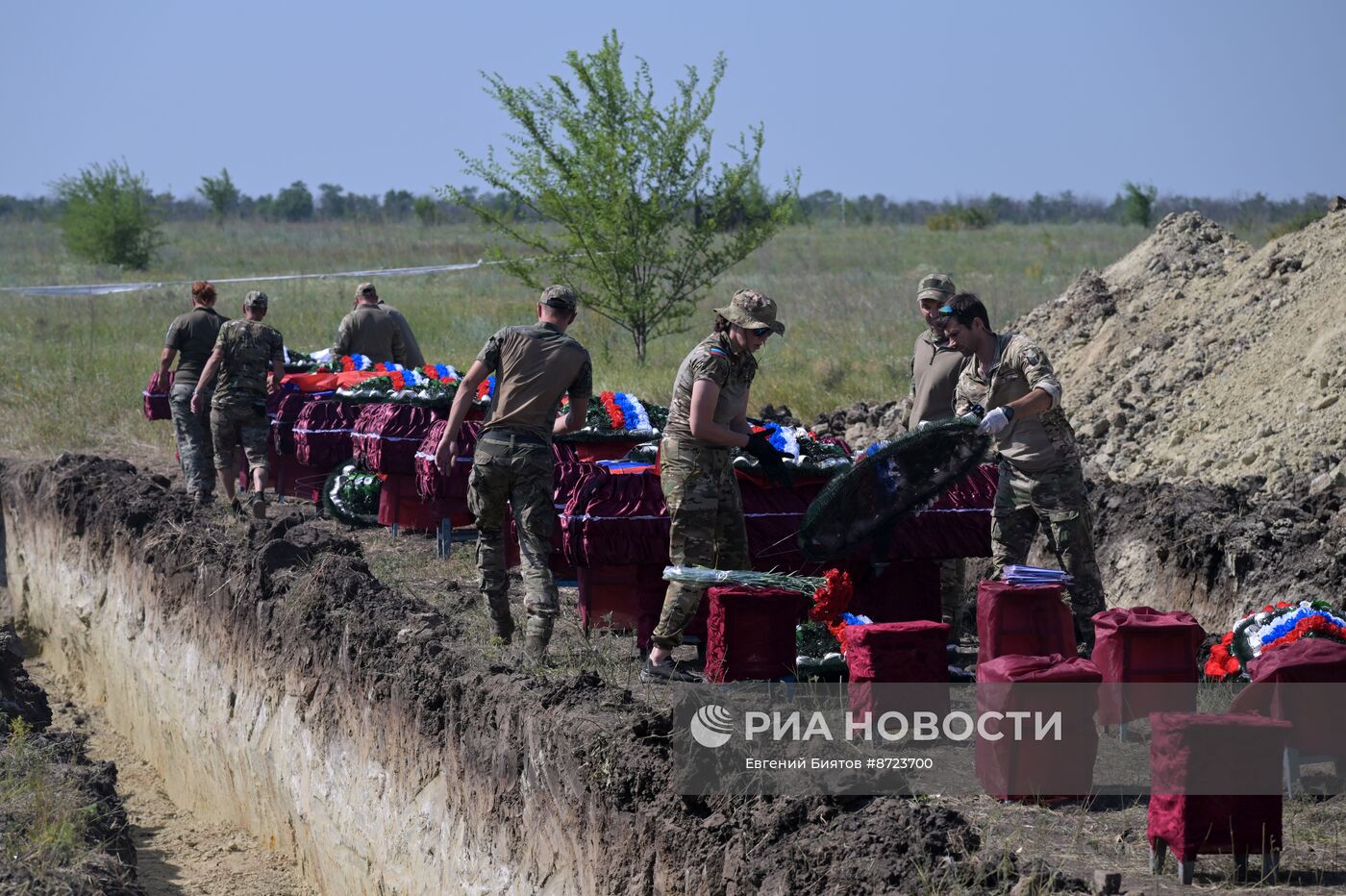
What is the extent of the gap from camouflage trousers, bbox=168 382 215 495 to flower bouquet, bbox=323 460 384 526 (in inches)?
42.3

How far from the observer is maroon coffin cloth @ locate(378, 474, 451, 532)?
12273 millimetres

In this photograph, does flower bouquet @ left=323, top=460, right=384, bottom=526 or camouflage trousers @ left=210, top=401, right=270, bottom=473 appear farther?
flower bouquet @ left=323, top=460, right=384, bottom=526

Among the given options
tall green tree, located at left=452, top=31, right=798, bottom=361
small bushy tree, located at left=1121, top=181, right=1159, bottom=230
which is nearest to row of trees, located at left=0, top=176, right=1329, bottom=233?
small bushy tree, located at left=1121, top=181, right=1159, bottom=230

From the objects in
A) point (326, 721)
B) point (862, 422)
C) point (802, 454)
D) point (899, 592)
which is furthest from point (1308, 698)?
point (862, 422)

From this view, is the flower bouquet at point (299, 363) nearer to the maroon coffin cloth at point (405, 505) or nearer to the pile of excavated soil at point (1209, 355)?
the maroon coffin cloth at point (405, 505)

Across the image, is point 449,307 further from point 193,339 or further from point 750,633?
point 750,633

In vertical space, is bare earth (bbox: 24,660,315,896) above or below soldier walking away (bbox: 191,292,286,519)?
below

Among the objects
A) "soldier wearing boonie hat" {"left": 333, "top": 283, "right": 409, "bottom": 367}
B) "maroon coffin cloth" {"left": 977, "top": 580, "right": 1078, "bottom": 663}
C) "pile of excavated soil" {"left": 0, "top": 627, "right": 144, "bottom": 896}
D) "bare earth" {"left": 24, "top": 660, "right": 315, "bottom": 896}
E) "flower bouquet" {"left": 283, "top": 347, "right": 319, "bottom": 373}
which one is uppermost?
"soldier wearing boonie hat" {"left": 333, "top": 283, "right": 409, "bottom": 367}

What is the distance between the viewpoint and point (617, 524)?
8.41 m

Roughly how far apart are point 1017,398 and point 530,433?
2.39 metres

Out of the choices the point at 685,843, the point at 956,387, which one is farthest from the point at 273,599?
the point at 685,843

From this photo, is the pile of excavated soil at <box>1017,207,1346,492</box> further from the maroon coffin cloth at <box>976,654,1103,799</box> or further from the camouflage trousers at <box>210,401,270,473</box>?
the camouflage trousers at <box>210,401,270,473</box>

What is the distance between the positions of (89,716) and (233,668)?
124 inches

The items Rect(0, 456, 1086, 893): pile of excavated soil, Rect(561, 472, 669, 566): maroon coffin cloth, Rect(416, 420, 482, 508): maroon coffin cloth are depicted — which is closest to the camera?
Rect(0, 456, 1086, 893): pile of excavated soil
